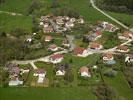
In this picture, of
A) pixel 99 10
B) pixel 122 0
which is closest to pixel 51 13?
pixel 99 10

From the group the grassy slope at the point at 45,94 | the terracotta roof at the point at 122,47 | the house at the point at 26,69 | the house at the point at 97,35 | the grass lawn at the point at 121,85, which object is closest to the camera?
the grassy slope at the point at 45,94

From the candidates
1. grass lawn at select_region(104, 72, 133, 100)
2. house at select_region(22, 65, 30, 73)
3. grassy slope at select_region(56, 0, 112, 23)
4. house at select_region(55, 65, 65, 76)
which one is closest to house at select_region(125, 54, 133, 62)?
grass lawn at select_region(104, 72, 133, 100)

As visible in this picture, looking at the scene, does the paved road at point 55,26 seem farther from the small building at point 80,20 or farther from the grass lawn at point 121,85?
the grass lawn at point 121,85

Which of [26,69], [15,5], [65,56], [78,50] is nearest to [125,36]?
[78,50]

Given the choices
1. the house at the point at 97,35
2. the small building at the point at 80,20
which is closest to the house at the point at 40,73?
the house at the point at 97,35

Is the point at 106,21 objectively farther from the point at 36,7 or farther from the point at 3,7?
the point at 3,7

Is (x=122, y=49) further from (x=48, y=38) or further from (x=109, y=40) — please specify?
(x=48, y=38)
